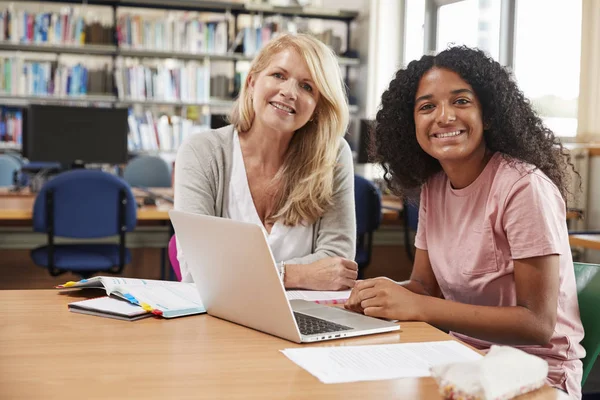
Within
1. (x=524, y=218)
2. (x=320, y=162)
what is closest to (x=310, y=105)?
(x=320, y=162)

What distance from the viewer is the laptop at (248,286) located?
3.60ft

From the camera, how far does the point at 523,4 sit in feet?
16.0

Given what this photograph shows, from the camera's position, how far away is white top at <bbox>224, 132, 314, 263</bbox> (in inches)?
73.2

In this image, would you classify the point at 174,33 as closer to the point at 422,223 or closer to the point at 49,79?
the point at 49,79

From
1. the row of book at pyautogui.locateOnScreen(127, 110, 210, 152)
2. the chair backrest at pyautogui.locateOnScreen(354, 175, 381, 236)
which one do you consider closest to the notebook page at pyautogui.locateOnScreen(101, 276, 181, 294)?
the chair backrest at pyautogui.locateOnScreen(354, 175, 381, 236)

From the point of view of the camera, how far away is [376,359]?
1040mm

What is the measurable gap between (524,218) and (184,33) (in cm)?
536

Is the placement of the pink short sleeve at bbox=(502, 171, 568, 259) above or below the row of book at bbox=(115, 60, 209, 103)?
below

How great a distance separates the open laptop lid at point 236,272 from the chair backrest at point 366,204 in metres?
2.38

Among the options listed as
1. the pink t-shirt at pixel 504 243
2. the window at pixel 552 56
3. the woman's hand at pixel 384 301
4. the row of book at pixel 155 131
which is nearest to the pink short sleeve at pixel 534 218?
the pink t-shirt at pixel 504 243

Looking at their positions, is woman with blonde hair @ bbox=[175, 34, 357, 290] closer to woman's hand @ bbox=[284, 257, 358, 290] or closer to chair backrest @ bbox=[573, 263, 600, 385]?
woman's hand @ bbox=[284, 257, 358, 290]

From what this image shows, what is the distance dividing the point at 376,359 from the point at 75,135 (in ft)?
11.8

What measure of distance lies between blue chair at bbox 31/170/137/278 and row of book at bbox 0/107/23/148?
9.52ft

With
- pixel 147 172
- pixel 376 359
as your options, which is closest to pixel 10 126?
pixel 147 172
